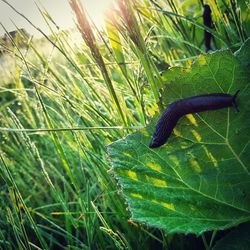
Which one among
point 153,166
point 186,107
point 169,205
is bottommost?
point 169,205

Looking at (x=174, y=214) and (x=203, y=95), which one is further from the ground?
(x=203, y=95)

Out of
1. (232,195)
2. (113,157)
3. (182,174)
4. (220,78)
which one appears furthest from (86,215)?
(220,78)

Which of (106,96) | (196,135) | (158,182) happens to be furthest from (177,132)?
(106,96)

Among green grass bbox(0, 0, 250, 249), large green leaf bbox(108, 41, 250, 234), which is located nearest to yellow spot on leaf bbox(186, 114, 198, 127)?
Result: large green leaf bbox(108, 41, 250, 234)

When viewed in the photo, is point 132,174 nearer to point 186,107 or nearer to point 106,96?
point 186,107

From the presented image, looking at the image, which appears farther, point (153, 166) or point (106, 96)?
point (106, 96)

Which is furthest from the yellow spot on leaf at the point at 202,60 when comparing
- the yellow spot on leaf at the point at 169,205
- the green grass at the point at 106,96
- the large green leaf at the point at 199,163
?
the yellow spot on leaf at the point at 169,205

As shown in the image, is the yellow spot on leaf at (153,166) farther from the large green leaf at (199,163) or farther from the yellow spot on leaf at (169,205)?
the yellow spot on leaf at (169,205)

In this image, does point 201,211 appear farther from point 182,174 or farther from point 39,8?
point 39,8
